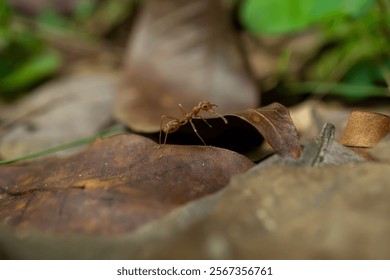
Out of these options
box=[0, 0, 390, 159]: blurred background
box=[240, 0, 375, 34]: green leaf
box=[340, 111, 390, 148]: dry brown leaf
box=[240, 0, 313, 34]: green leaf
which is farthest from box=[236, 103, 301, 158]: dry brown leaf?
box=[240, 0, 313, 34]: green leaf

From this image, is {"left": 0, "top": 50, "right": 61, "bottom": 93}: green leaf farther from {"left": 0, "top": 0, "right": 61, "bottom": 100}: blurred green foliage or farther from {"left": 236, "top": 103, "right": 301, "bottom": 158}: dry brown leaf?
{"left": 236, "top": 103, "right": 301, "bottom": 158}: dry brown leaf

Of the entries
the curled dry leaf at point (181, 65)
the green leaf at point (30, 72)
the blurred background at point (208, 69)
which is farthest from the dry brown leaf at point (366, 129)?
the green leaf at point (30, 72)

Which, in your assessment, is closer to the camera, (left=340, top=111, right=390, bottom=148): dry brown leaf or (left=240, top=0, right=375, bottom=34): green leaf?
(left=340, top=111, right=390, bottom=148): dry brown leaf

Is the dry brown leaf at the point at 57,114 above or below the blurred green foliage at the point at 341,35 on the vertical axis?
below

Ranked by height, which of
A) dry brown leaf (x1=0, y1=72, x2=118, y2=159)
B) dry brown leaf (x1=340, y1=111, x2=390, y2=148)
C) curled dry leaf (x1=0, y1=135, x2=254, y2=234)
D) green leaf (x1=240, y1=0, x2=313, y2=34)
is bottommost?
dry brown leaf (x1=0, y1=72, x2=118, y2=159)

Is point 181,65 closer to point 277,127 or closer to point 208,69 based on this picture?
point 208,69

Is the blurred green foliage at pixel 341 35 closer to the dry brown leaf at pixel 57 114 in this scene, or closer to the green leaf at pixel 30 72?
the dry brown leaf at pixel 57 114
